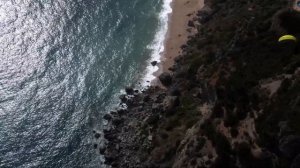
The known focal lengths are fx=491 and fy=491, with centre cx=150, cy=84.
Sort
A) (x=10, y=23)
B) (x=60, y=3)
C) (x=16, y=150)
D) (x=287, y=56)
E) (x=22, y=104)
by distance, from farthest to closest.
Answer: (x=60, y=3) → (x=10, y=23) → (x=22, y=104) → (x=16, y=150) → (x=287, y=56)

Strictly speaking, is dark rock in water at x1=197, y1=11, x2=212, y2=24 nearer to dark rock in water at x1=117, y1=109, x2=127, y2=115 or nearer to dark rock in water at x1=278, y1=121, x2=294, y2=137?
dark rock in water at x1=117, y1=109, x2=127, y2=115

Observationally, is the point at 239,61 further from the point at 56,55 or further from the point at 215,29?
the point at 56,55

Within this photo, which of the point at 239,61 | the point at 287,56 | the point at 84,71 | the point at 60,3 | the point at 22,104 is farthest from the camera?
the point at 60,3

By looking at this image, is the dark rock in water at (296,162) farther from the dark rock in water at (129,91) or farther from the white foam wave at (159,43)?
the white foam wave at (159,43)

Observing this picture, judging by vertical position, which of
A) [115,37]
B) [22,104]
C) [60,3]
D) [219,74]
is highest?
[60,3]

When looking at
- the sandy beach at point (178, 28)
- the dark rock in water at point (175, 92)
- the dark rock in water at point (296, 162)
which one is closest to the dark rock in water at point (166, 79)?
the sandy beach at point (178, 28)

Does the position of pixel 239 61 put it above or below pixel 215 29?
below

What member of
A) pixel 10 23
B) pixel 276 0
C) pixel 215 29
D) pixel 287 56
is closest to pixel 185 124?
pixel 287 56
